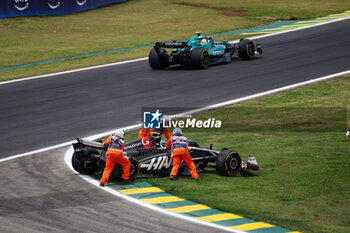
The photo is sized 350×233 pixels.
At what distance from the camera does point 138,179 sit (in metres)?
14.2

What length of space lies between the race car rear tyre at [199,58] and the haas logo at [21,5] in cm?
2155

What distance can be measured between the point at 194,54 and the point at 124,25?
780 inches

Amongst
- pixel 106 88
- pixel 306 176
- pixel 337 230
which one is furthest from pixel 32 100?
pixel 337 230

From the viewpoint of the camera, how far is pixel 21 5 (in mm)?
46781

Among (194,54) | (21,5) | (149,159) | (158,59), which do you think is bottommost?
(149,159)

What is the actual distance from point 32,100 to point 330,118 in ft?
42.1

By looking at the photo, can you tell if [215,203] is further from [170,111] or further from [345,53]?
[345,53]

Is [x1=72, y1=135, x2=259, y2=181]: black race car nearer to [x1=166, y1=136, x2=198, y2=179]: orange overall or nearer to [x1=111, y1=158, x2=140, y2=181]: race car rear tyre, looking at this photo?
[x1=111, y1=158, x2=140, y2=181]: race car rear tyre

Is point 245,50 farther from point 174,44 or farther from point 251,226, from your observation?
point 251,226

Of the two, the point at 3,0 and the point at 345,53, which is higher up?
the point at 3,0

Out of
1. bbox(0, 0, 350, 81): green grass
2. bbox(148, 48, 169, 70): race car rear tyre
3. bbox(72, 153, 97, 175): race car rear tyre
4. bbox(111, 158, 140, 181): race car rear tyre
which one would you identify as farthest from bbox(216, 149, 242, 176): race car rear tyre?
bbox(0, 0, 350, 81): green grass

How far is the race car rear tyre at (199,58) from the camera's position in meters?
30.3

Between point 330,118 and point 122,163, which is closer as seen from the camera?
point 122,163

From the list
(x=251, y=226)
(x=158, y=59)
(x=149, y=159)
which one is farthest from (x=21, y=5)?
(x=251, y=226)
